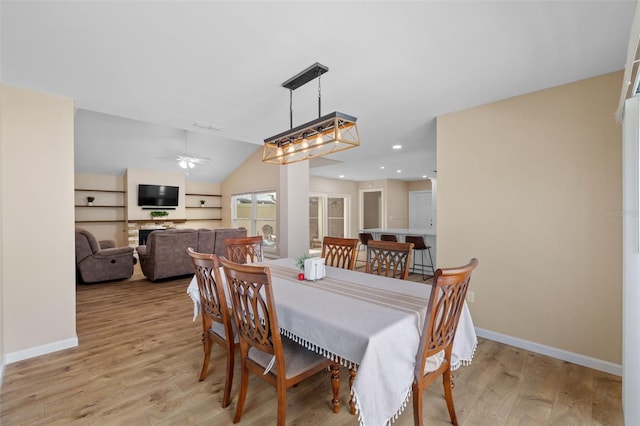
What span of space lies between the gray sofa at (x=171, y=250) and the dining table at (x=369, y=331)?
3.66 m

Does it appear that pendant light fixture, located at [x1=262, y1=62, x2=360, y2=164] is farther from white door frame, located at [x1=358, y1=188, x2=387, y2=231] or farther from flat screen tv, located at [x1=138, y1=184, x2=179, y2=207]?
white door frame, located at [x1=358, y1=188, x2=387, y2=231]

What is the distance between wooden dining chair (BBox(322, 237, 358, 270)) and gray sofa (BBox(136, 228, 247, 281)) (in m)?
3.09

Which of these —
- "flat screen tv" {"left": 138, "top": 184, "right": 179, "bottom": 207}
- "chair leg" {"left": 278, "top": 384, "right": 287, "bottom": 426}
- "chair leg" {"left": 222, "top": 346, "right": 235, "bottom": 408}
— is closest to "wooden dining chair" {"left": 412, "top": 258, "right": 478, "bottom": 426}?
"chair leg" {"left": 278, "top": 384, "right": 287, "bottom": 426}

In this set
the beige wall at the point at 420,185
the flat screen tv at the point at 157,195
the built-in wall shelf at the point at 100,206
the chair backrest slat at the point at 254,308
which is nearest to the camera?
the chair backrest slat at the point at 254,308

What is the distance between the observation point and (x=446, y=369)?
1.64m

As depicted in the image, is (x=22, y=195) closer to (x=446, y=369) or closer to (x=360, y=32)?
(x=360, y=32)

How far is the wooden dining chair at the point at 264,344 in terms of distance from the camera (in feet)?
4.65

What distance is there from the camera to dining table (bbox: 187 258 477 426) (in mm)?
1265

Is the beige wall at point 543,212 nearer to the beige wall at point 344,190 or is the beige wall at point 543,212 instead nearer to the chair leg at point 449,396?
the chair leg at point 449,396

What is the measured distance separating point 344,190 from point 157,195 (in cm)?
537

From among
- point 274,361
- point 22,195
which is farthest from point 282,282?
point 22,195

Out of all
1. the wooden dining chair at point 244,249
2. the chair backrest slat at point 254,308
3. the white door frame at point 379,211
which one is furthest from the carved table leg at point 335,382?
the white door frame at point 379,211

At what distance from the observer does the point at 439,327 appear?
1.49 metres

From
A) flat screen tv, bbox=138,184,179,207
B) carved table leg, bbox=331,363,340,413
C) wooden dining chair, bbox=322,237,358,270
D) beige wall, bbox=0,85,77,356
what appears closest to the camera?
carved table leg, bbox=331,363,340,413
